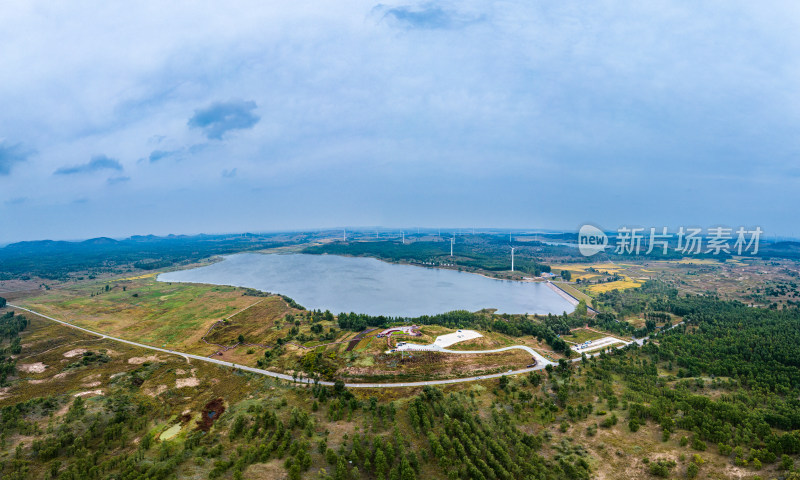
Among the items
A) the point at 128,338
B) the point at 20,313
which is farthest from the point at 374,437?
the point at 20,313

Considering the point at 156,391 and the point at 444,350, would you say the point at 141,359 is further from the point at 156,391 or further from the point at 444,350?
the point at 444,350

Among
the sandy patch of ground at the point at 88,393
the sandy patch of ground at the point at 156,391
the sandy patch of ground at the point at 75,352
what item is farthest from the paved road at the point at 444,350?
the sandy patch of ground at the point at 75,352

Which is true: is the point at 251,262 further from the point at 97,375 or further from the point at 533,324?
the point at 533,324

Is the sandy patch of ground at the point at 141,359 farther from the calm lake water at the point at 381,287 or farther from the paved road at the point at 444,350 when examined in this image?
the paved road at the point at 444,350

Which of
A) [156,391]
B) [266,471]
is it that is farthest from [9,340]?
[266,471]

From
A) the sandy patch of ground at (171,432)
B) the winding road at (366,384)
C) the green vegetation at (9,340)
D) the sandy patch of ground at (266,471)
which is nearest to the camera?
the sandy patch of ground at (266,471)

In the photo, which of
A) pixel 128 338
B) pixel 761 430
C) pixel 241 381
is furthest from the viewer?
pixel 128 338

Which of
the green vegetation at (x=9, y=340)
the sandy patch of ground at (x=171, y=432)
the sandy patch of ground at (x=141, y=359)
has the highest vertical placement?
the green vegetation at (x=9, y=340)
